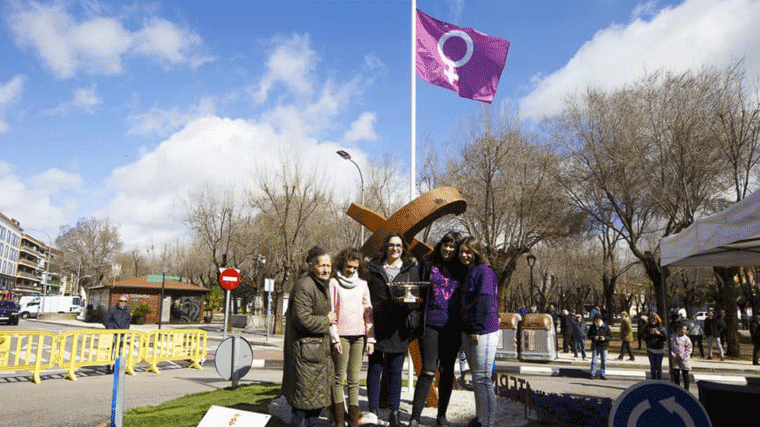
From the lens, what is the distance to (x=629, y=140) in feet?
64.7

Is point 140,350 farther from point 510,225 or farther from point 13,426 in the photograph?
point 510,225

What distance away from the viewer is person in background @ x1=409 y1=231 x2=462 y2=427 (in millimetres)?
4770

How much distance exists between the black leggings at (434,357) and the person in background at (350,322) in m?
0.52

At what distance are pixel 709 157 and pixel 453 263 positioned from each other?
17828 mm

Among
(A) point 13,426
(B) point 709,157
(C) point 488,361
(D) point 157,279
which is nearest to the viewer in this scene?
(C) point 488,361

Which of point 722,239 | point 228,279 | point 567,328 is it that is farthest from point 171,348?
point 567,328

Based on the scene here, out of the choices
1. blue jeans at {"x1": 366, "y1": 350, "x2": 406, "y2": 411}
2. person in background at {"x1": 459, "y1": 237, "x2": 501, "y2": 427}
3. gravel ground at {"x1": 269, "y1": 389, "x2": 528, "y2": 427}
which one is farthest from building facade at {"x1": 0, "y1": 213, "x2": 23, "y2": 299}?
person in background at {"x1": 459, "y1": 237, "x2": 501, "y2": 427}

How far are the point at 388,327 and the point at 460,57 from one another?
19.0 ft

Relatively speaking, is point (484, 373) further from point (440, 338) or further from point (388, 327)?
point (388, 327)

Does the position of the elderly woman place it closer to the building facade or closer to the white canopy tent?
the white canopy tent

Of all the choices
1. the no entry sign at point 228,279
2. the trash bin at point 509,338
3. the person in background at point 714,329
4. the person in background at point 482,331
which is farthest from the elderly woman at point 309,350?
the person in background at point 714,329

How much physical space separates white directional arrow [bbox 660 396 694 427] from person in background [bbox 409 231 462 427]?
180cm

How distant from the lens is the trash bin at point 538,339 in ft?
57.2

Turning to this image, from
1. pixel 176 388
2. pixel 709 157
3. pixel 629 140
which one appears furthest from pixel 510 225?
pixel 176 388
